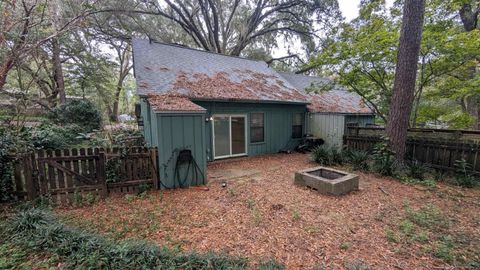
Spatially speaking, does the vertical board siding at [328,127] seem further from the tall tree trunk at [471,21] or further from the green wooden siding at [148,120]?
the green wooden siding at [148,120]

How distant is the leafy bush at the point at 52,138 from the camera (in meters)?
8.01

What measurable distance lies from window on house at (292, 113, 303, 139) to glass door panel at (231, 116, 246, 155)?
294 centimetres

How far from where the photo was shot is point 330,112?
9.73m

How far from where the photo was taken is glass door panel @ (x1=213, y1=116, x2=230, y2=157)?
8.20m

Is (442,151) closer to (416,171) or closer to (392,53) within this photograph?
(416,171)

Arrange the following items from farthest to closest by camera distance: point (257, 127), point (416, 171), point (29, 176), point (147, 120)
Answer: point (257, 127), point (147, 120), point (416, 171), point (29, 176)

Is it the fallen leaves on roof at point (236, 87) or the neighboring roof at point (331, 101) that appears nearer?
the fallen leaves on roof at point (236, 87)

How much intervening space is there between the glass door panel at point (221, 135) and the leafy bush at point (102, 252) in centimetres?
556

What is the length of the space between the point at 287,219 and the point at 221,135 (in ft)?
17.0

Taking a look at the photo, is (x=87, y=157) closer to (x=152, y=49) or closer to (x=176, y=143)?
(x=176, y=143)

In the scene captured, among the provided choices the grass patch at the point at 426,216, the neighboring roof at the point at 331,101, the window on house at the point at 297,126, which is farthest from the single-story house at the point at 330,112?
the grass patch at the point at 426,216

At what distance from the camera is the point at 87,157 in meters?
4.34

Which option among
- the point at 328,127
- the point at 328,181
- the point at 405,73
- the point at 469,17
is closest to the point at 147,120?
the point at 328,181

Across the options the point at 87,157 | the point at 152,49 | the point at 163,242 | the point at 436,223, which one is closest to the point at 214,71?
the point at 152,49
